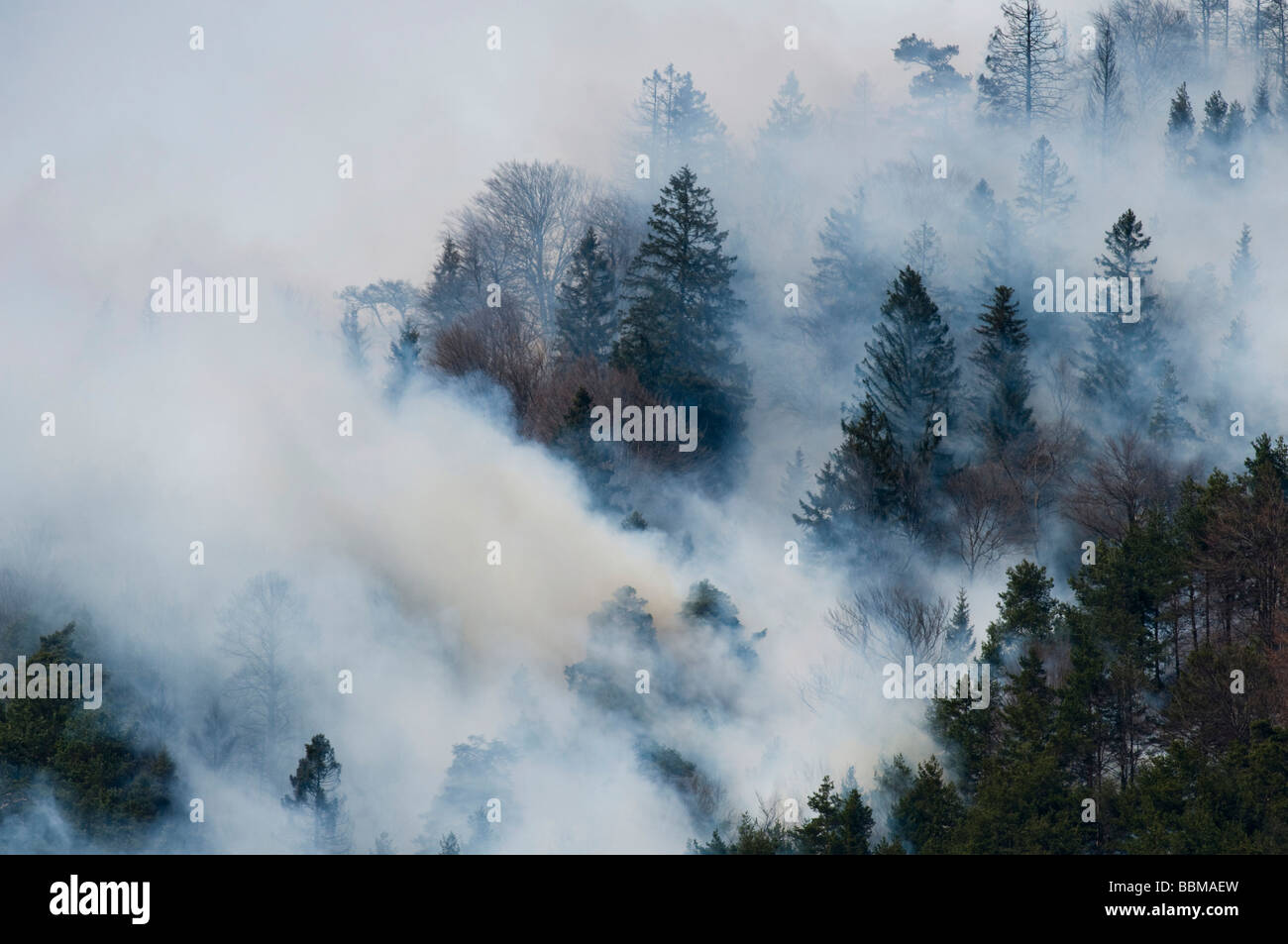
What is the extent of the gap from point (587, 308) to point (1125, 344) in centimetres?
2239

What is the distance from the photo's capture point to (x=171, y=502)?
72.3 m

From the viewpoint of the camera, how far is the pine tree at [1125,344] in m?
67.7

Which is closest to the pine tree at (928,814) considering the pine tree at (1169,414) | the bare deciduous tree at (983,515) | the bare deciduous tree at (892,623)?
the bare deciduous tree at (892,623)

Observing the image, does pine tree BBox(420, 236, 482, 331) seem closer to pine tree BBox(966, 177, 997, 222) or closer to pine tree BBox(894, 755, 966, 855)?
pine tree BBox(966, 177, 997, 222)

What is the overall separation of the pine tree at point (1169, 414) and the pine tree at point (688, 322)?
16.2 meters

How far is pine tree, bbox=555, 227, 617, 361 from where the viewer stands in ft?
235

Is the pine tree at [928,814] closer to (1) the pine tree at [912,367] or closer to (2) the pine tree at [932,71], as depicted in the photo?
(1) the pine tree at [912,367]

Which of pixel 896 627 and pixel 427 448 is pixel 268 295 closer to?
pixel 427 448

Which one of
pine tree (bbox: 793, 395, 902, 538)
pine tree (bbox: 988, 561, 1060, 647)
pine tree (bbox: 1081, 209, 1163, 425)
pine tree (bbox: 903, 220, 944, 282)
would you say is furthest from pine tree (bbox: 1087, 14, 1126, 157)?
pine tree (bbox: 988, 561, 1060, 647)

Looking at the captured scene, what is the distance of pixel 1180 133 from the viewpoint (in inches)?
3425

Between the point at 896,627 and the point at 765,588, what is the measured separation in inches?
242

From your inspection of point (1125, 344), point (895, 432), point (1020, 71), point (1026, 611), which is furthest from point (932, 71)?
point (1026, 611)

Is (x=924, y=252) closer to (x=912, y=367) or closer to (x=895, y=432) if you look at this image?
(x=912, y=367)
